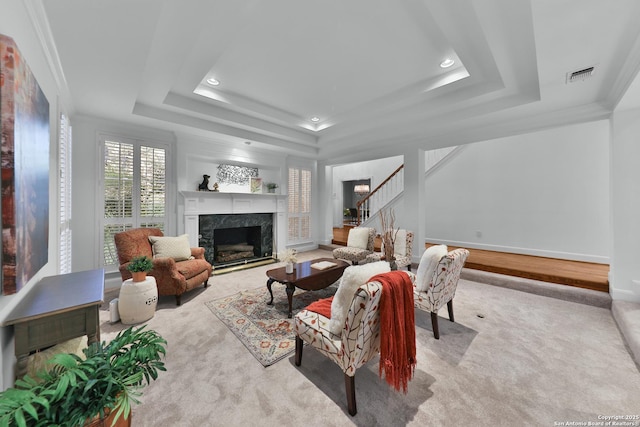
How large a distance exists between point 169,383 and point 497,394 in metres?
2.37

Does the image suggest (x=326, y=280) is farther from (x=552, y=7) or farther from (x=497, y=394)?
(x=552, y=7)

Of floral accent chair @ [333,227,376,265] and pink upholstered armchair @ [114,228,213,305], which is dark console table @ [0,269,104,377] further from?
floral accent chair @ [333,227,376,265]

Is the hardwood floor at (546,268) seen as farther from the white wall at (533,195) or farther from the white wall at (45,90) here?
the white wall at (45,90)

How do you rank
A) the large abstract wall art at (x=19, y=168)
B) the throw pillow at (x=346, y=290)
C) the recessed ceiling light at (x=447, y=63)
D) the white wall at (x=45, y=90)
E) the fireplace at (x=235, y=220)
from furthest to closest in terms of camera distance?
the fireplace at (x=235, y=220), the recessed ceiling light at (x=447, y=63), the throw pillow at (x=346, y=290), the white wall at (x=45, y=90), the large abstract wall art at (x=19, y=168)

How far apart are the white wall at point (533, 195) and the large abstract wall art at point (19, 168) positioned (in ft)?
22.1

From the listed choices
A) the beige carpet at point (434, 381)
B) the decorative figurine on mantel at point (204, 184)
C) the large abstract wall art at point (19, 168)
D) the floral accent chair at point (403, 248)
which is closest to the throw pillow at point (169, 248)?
the beige carpet at point (434, 381)

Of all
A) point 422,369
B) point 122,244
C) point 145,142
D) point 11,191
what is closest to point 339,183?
point 145,142

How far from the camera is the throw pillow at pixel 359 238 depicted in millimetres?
4895

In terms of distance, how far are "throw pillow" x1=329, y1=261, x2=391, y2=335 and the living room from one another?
1.71 ft

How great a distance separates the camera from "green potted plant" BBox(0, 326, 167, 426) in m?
0.86

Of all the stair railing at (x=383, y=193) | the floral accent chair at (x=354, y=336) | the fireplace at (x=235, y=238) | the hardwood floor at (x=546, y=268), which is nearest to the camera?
the floral accent chair at (x=354, y=336)

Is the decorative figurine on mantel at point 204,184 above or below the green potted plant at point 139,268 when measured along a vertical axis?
above

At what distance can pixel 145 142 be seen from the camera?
4191mm

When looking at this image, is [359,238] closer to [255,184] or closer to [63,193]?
[255,184]
